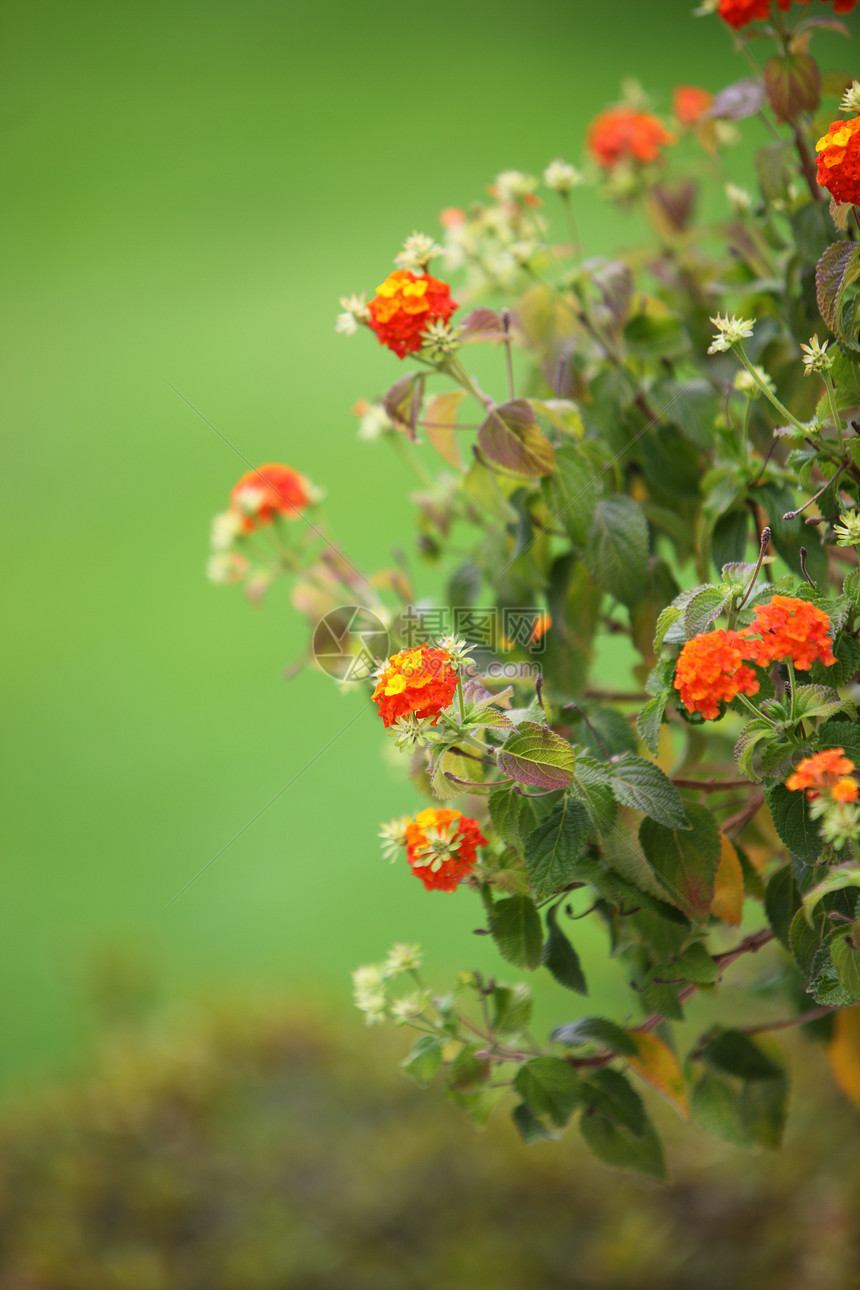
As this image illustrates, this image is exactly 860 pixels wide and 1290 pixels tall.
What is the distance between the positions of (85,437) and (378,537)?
70 centimetres

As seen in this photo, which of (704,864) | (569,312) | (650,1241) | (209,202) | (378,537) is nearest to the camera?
(704,864)

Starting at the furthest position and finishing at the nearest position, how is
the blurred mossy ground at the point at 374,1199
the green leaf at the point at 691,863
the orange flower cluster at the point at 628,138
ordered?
the blurred mossy ground at the point at 374,1199
the orange flower cluster at the point at 628,138
the green leaf at the point at 691,863

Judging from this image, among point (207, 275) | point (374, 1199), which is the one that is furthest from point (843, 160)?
point (207, 275)

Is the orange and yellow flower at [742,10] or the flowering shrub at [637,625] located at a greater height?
the orange and yellow flower at [742,10]

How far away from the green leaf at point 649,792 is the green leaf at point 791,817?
0.04m

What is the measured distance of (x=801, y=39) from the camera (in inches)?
19.7

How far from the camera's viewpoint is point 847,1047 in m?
0.58

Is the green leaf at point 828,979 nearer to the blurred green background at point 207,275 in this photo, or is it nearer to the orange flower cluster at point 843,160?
the orange flower cluster at point 843,160

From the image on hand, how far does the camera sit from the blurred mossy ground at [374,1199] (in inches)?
33.6

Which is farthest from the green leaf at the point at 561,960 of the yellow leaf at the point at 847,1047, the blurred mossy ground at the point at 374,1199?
the blurred mossy ground at the point at 374,1199

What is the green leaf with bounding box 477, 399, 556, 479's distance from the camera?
464 millimetres

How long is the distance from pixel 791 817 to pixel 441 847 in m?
0.13

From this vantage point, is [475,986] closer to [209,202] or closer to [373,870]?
[373,870]

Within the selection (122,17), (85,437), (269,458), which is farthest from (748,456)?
(122,17)
